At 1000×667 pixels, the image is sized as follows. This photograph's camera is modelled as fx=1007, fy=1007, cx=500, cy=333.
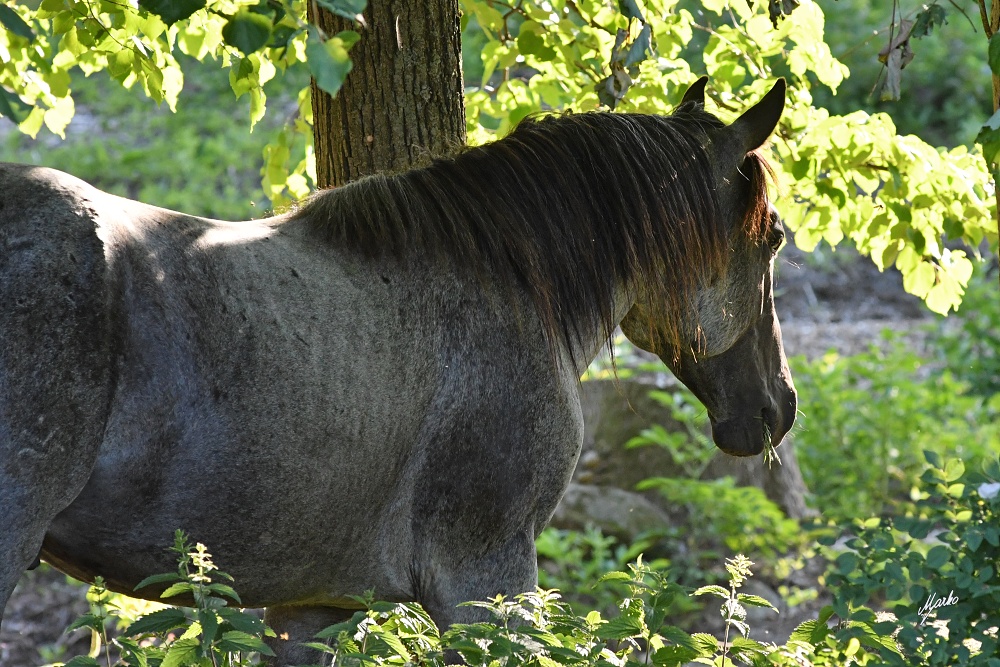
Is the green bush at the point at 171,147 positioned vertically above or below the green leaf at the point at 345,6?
above

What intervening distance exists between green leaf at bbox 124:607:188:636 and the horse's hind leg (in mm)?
212

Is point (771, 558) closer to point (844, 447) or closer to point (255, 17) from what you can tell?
point (844, 447)

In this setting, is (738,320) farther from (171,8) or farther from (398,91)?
(171,8)

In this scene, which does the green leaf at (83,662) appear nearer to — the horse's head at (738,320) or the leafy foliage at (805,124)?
the horse's head at (738,320)

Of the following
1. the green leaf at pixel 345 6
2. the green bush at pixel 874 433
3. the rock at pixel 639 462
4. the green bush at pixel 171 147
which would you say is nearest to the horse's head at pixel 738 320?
the green leaf at pixel 345 6

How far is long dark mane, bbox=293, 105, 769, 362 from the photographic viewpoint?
7.24 ft

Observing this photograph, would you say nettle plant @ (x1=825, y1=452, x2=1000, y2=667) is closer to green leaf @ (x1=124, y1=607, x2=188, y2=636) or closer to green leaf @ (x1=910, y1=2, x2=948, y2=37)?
green leaf @ (x1=910, y1=2, x2=948, y2=37)

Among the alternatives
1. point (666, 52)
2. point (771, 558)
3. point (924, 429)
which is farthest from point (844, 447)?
point (666, 52)

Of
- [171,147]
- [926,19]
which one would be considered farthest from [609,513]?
[171,147]

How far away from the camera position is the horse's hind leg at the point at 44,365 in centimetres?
158

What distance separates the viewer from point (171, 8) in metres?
1.69

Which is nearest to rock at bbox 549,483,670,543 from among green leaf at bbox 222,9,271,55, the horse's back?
the horse's back

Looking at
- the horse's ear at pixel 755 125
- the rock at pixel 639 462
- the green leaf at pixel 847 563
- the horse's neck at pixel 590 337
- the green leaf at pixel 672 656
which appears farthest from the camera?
the rock at pixel 639 462

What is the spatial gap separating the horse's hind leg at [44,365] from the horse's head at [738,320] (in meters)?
1.31
